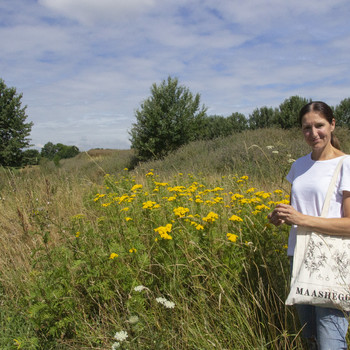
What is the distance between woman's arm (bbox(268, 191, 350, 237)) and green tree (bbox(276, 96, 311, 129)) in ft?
62.9

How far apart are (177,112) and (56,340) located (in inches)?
716

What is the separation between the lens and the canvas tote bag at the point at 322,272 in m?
1.41

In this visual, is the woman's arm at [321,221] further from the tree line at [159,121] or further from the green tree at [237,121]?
the green tree at [237,121]

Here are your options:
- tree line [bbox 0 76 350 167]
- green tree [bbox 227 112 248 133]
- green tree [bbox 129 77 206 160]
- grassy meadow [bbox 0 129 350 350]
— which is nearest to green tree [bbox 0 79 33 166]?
tree line [bbox 0 76 350 167]

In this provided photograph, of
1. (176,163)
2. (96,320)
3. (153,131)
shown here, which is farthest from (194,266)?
Answer: (153,131)

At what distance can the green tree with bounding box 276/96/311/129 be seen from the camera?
1952cm

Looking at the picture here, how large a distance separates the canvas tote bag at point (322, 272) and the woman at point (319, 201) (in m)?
0.06

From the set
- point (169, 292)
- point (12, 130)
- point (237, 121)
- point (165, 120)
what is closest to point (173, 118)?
point (165, 120)

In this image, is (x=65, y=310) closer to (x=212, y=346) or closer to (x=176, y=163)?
(x=212, y=346)

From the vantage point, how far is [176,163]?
12055 mm

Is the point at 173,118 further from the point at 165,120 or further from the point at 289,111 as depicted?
the point at 289,111

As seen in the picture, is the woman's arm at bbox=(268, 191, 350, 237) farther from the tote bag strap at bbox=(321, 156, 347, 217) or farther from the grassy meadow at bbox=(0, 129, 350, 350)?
the grassy meadow at bbox=(0, 129, 350, 350)

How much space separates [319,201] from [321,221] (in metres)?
0.19

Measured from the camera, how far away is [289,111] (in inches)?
779
